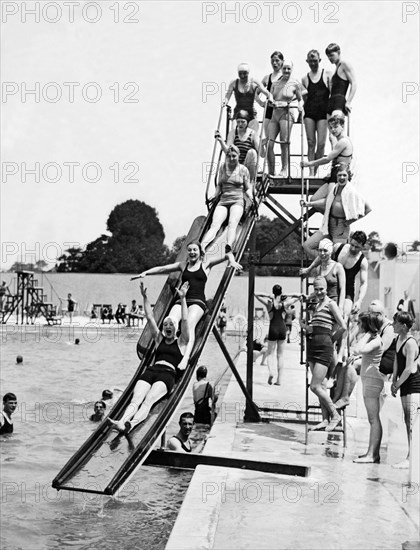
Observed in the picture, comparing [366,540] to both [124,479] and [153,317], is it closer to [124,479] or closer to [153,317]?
[124,479]

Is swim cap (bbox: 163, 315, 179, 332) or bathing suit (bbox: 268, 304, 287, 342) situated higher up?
swim cap (bbox: 163, 315, 179, 332)

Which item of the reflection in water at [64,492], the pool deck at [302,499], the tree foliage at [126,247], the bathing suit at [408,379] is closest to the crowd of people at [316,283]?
the bathing suit at [408,379]

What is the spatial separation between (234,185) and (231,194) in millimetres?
142

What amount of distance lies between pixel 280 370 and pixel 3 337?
17860 millimetres

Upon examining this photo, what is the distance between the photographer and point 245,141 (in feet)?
40.5

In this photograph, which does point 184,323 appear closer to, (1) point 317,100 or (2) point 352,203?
(2) point 352,203

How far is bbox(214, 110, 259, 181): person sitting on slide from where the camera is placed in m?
11.8

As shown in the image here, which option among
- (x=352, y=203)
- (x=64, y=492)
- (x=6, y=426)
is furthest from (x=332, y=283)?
(x=6, y=426)

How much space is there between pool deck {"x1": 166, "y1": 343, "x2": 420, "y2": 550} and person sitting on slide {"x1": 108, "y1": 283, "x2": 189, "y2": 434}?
87cm

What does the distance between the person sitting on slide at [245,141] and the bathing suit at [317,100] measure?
3.10 feet

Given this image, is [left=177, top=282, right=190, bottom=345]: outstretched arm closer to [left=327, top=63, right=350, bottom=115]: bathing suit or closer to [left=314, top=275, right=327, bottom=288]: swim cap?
[left=314, top=275, right=327, bottom=288]: swim cap

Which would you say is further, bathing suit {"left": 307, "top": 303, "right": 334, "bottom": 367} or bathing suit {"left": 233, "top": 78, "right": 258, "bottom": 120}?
bathing suit {"left": 233, "top": 78, "right": 258, "bottom": 120}

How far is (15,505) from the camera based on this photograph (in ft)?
29.8

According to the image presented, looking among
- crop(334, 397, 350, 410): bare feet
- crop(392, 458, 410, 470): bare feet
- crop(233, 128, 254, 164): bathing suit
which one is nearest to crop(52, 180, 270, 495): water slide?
crop(334, 397, 350, 410): bare feet
